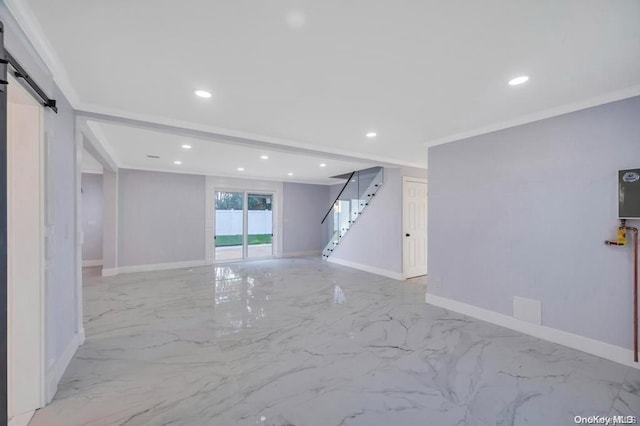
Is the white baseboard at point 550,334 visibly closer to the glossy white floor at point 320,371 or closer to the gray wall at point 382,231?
the glossy white floor at point 320,371

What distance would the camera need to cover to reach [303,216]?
9.01 meters

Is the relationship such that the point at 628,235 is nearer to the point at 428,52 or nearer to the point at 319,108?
the point at 428,52

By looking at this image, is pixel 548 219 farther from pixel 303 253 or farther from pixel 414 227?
pixel 303 253

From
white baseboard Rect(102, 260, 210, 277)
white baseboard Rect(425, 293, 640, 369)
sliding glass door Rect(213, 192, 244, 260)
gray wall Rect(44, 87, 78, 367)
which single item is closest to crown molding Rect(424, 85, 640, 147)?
white baseboard Rect(425, 293, 640, 369)

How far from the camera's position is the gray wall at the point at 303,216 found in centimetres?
867

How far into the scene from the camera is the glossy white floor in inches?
74.5

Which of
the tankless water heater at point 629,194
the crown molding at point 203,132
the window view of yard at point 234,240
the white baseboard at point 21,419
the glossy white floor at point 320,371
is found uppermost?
the crown molding at point 203,132

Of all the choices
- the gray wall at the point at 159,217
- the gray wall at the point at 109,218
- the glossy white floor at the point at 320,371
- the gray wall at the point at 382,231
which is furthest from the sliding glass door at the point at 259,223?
the glossy white floor at the point at 320,371

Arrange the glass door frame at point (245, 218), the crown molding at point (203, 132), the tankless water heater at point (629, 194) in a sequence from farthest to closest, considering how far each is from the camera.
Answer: the glass door frame at point (245, 218), the crown molding at point (203, 132), the tankless water heater at point (629, 194)

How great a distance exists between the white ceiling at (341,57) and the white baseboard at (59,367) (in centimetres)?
228

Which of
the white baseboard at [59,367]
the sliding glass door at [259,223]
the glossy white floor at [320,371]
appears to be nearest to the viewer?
the glossy white floor at [320,371]

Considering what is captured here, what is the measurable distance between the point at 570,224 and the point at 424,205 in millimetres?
3324

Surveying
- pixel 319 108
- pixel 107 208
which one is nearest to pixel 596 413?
pixel 319 108

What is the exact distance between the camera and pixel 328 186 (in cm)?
955
